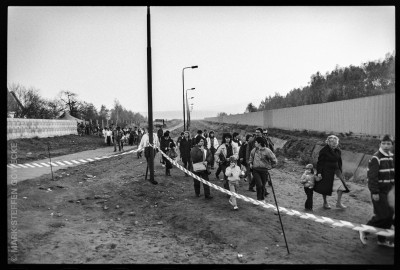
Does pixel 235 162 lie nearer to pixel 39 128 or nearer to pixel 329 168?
pixel 329 168

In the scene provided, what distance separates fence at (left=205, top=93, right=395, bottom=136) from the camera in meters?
14.4

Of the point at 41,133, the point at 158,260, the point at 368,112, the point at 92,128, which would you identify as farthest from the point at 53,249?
the point at 92,128

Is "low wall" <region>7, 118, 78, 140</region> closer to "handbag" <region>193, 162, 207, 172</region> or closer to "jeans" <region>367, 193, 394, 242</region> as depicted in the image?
"handbag" <region>193, 162, 207, 172</region>

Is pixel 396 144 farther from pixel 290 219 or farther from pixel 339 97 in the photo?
pixel 339 97

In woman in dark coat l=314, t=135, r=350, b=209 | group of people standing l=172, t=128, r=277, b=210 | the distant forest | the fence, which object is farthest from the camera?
the distant forest

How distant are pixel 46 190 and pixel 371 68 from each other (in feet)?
104

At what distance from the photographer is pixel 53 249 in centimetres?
523

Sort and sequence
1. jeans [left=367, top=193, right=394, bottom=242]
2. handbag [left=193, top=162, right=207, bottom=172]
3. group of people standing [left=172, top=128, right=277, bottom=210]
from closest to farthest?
jeans [left=367, top=193, right=394, bottom=242]
group of people standing [left=172, top=128, right=277, bottom=210]
handbag [left=193, top=162, right=207, bottom=172]

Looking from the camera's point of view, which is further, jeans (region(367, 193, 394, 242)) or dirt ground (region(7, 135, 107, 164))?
dirt ground (region(7, 135, 107, 164))

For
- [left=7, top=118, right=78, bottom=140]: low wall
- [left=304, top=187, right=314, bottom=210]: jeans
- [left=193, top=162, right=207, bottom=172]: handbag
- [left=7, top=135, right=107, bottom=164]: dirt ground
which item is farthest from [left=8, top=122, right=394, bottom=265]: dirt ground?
[left=7, top=118, right=78, bottom=140]: low wall

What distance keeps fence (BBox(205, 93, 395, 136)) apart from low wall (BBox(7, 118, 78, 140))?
18434 mm

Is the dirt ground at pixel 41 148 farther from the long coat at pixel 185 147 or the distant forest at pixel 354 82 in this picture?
the distant forest at pixel 354 82

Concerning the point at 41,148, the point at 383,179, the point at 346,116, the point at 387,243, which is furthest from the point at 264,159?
the point at 41,148

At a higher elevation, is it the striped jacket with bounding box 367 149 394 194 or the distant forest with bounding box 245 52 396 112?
the distant forest with bounding box 245 52 396 112
